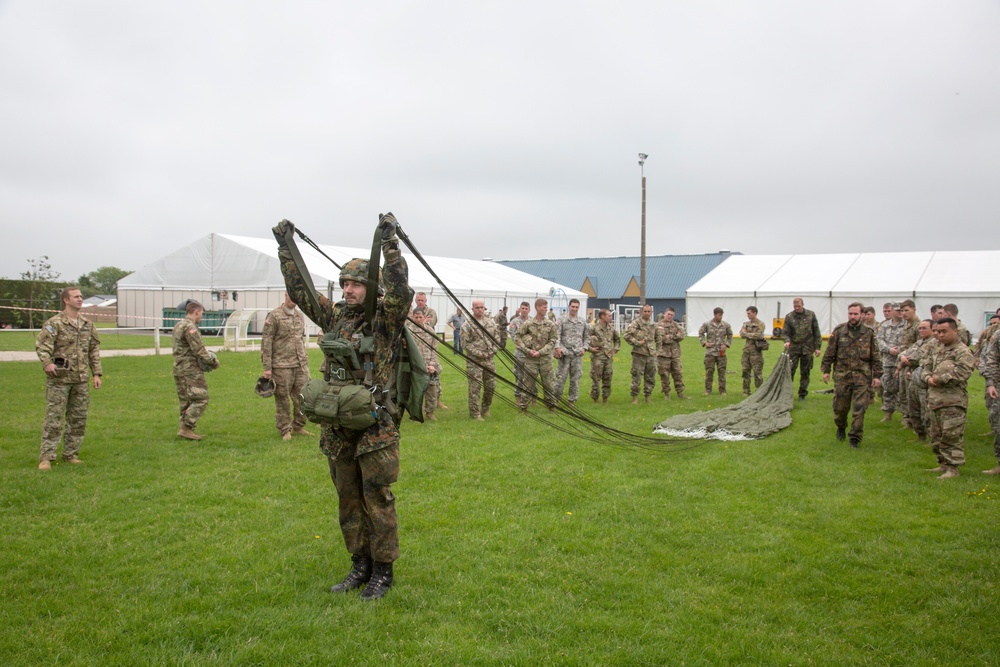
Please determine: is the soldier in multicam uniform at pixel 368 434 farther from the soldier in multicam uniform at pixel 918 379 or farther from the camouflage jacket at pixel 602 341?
the camouflage jacket at pixel 602 341

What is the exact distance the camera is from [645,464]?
9.14 m

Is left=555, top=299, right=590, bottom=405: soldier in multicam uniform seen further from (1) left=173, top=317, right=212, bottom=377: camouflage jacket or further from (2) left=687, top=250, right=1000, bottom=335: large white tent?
(2) left=687, top=250, right=1000, bottom=335: large white tent

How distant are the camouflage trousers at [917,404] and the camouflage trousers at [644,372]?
541cm

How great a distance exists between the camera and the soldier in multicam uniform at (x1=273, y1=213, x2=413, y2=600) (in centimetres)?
481

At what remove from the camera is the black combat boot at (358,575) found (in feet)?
16.7

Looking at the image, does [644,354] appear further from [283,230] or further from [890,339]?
[283,230]

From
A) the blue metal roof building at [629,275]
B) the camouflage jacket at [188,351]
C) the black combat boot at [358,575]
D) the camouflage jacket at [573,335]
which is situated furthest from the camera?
the blue metal roof building at [629,275]

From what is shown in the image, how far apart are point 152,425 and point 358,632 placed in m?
8.67

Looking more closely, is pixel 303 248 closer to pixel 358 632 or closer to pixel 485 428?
pixel 485 428

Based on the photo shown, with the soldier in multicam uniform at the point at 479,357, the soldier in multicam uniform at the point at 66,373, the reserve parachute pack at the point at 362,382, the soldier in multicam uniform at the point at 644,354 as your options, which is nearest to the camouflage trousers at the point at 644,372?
the soldier in multicam uniform at the point at 644,354

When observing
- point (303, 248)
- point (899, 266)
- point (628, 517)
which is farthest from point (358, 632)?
point (899, 266)

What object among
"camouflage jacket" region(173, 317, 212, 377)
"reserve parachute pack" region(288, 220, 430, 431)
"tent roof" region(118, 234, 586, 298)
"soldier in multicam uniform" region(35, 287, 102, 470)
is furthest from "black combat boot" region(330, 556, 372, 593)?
"tent roof" region(118, 234, 586, 298)

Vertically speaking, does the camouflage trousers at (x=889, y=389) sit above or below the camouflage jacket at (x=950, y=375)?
below

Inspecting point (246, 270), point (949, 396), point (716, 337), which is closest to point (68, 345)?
point (949, 396)
